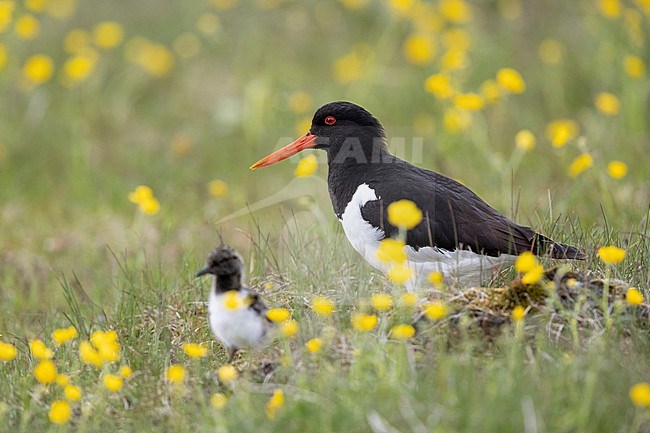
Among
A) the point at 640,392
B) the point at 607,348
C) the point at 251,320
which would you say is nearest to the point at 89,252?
the point at 251,320

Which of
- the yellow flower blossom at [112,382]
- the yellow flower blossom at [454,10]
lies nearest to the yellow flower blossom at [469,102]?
the yellow flower blossom at [454,10]

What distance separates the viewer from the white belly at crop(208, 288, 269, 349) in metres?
3.87

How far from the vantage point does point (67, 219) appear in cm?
840

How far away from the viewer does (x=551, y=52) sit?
955 cm

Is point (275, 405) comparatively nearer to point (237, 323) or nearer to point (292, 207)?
point (237, 323)

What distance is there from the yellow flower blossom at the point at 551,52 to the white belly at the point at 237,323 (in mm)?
6370

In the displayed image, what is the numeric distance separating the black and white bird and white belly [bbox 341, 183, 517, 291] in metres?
0.91

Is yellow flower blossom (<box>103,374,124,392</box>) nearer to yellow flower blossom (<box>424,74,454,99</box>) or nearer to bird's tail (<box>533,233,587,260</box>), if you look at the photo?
bird's tail (<box>533,233,587,260</box>)

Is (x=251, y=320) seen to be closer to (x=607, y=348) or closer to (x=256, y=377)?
(x=256, y=377)

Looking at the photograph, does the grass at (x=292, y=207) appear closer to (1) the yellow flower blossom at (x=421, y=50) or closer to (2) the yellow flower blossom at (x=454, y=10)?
(1) the yellow flower blossom at (x=421, y=50)

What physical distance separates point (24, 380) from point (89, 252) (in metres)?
3.56

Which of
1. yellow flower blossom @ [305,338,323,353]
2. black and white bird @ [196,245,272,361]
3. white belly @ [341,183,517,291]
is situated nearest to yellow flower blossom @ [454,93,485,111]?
white belly @ [341,183,517,291]

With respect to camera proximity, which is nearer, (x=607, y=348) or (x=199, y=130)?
(x=607, y=348)

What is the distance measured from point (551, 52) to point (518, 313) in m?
6.30
